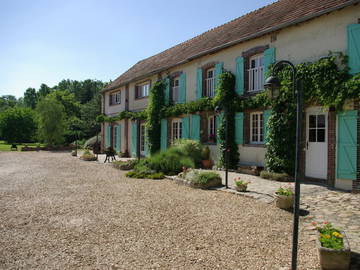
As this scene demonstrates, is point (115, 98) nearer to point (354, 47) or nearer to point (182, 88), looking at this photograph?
point (182, 88)

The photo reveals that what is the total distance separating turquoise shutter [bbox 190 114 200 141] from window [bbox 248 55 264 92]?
3.03 metres

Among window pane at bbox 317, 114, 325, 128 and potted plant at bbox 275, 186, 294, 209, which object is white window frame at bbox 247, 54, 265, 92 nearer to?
window pane at bbox 317, 114, 325, 128

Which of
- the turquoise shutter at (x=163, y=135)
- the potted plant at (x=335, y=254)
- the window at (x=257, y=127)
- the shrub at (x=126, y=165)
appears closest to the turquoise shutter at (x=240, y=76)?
the window at (x=257, y=127)

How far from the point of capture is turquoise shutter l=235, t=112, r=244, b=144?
10898 mm

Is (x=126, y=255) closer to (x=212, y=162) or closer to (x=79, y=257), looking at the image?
(x=79, y=257)

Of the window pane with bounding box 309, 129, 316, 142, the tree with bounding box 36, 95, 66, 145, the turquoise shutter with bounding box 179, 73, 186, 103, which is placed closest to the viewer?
the window pane with bounding box 309, 129, 316, 142

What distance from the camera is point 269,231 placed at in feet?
15.3

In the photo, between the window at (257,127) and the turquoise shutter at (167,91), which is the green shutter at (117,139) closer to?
the turquoise shutter at (167,91)

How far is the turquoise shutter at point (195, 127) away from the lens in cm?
1285

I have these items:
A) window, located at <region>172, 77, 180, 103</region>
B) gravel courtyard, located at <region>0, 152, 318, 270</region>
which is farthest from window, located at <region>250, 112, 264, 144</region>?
window, located at <region>172, 77, 180, 103</region>

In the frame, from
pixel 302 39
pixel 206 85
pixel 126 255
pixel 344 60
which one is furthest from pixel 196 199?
pixel 206 85

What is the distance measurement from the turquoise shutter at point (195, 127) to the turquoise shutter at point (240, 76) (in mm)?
2492

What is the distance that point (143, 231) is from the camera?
4676 mm

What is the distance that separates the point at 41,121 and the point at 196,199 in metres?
25.7
